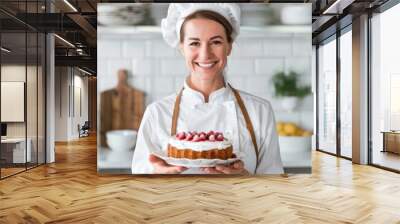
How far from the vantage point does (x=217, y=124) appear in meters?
5.86

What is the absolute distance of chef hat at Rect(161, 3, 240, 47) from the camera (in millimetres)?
5863

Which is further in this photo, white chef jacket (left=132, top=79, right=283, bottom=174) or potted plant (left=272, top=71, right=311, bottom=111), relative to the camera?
potted plant (left=272, top=71, right=311, bottom=111)

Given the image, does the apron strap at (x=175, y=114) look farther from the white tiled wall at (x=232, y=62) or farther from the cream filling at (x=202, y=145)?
the cream filling at (x=202, y=145)

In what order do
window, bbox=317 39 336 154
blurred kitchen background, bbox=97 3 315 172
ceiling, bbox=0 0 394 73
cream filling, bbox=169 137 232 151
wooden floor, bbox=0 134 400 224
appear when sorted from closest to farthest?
wooden floor, bbox=0 134 400 224
cream filling, bbox=169 137 232 151
blurred kitchen background, bbox=97 3 315 172
ceiling, bbox=0 0 394 73
window, bbox=317 39 336 154

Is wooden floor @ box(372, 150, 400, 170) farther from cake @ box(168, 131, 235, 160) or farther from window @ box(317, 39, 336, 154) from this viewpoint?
cake @ box(168, 131, 235, 160)

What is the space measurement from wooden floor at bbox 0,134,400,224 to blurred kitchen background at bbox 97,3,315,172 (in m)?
1.06

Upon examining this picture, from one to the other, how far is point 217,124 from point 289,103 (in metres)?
1.11

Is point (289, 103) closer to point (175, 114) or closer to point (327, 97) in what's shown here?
point (175, 114)

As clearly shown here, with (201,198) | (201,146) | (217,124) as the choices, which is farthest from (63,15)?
(201,198)

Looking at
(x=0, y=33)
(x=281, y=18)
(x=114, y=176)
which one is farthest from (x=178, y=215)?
(x=0, y=33)

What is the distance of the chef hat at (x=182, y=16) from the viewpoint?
19.2ft

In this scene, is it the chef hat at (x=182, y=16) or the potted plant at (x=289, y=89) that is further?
the potted plant at (x=289, y=89)

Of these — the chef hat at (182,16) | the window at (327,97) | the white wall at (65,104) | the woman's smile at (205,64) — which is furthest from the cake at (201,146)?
the white wall at (65,104)

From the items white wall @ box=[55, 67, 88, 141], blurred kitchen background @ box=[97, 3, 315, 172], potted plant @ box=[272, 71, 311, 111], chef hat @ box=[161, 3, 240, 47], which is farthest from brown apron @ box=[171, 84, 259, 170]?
white wall @ box=[55, 67, 88, 141]
